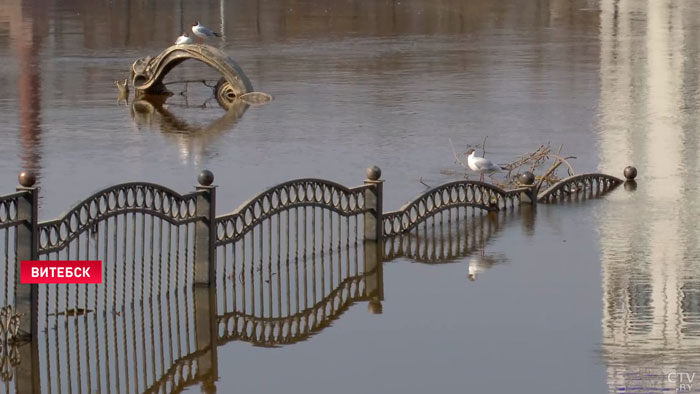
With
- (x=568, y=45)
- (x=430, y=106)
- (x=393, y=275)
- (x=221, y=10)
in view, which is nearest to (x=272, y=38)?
(x=568, y=45)

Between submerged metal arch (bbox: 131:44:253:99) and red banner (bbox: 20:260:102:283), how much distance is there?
63.7ft

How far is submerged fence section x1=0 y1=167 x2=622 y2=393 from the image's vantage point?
42.0 ft

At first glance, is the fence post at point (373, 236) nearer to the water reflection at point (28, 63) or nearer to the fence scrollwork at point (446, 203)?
the fence scrollwork at point (446, 203)

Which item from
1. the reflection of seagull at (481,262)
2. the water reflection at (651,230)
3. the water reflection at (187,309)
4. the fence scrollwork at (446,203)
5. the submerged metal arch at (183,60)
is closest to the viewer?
the water reflection at (187,309)

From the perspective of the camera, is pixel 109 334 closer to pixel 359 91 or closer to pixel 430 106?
pixel 430 106

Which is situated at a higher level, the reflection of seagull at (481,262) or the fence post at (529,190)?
the fence post at (529,190)


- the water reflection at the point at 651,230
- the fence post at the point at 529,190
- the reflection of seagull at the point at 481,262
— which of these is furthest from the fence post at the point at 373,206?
the fence post at the point at 529,190

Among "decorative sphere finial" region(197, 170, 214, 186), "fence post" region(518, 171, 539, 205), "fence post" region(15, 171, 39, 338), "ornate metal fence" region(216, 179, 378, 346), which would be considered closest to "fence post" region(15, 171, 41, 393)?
"fence post" region(15, 171, 39, 338)

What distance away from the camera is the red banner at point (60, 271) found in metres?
12.9

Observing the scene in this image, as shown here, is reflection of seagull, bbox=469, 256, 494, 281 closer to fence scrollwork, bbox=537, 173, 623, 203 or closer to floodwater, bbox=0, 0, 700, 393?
floodwater, bbox=0, 0, 700, 393

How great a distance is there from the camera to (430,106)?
110 ft

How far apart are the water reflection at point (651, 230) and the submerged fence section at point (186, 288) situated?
175cm

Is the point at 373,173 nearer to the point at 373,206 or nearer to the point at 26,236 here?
the point at 373,206

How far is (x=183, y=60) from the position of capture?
35875 mm
